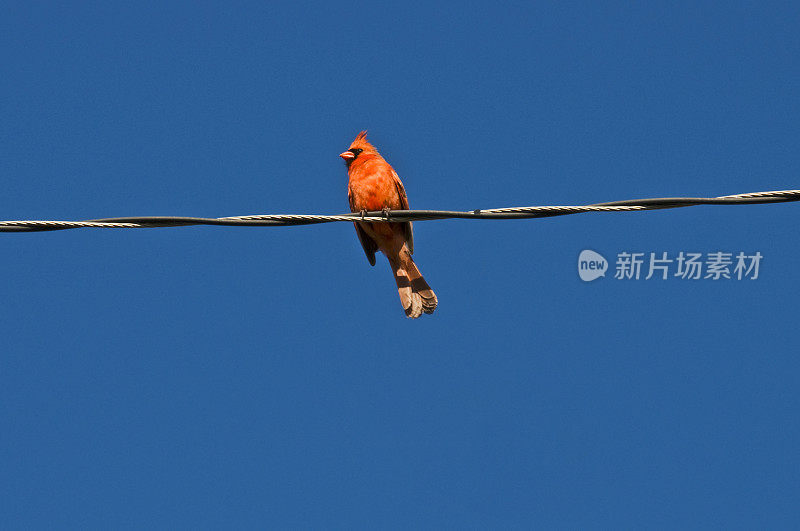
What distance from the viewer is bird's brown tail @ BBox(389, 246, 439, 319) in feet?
25.9

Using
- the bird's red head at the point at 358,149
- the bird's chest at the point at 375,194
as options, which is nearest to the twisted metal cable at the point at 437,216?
the bird's chest at the point at 375,194

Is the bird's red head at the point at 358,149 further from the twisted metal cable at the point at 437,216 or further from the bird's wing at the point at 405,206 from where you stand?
the twisted metal cable at the point at 437,216

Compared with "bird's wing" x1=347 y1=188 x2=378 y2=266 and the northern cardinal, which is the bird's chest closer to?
the northern cardinal

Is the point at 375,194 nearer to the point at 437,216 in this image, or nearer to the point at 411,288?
the point at 411,288

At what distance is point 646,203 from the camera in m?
4.50

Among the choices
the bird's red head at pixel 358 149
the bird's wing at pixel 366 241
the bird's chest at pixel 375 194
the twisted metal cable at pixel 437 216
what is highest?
the bird's red head at pixel 358 149

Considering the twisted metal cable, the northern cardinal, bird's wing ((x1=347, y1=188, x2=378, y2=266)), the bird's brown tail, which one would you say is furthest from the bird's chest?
the twisted metal cable

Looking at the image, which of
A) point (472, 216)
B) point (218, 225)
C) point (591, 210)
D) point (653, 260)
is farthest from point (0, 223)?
point (653, 260)

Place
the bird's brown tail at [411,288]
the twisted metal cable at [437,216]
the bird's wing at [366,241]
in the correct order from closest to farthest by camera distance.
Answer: the twisted metal cable at [437,216]
the bird's brown tail at [411,288]
the bird's wing at [366,241]

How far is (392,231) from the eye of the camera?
7980mm

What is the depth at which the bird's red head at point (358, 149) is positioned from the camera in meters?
8.73

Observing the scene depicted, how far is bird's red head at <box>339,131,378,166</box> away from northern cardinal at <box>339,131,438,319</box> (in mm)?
510

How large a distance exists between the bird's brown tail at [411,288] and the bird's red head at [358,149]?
3.74 feet

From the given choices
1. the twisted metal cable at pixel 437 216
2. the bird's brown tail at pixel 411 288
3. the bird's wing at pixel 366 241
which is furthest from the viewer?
the bird's wing at pixel 366 241
